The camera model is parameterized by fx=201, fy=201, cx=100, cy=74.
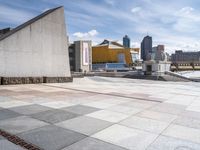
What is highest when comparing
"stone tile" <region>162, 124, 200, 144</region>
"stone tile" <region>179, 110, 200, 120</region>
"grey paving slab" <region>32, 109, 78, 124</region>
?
"grey paving slab" <region>32, 109, 78, 124</region>

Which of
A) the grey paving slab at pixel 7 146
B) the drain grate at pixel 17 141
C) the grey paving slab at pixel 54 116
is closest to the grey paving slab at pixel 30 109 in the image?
the grey paving slab at pixel 54 116

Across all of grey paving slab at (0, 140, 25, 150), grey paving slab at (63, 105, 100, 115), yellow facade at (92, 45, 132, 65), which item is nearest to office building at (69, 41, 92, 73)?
yellow facade at (92, 45, 132, 65)

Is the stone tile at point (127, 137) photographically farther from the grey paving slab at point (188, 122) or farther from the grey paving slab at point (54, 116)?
the grey paving slab at point (188, 122)

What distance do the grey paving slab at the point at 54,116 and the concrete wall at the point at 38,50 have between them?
1143 centimetres

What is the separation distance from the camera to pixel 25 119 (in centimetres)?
680

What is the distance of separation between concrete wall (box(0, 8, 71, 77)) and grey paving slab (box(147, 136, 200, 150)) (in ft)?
51.1

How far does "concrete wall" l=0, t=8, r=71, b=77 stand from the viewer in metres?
17.6

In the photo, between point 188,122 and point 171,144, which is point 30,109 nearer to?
point 171,144

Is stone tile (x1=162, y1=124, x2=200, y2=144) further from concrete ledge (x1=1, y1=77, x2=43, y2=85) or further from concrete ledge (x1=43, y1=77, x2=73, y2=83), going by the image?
concrete ledge (x1=43, y1=77, x2=73, y2=83)

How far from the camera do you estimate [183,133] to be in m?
6.14

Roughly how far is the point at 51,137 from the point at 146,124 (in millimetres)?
3299

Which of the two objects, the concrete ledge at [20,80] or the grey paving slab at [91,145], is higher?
the concrete ledge at [20,80]

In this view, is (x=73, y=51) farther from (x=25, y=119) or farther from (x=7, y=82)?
(x=25, y=119)

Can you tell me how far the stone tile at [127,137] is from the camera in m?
5.09
